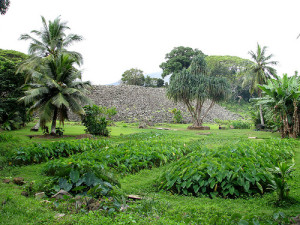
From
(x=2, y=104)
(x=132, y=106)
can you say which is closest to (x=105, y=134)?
(x=2, y=104)

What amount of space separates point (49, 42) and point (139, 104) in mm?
18619

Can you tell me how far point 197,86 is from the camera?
77.0 ft

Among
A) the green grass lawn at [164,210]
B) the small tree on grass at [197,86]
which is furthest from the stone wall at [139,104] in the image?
the green grass lawn at [164,210]

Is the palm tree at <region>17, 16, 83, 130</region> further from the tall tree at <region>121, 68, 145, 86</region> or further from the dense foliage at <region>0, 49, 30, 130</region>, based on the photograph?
the tall tree at <region>121, 68, 145, 86</region>

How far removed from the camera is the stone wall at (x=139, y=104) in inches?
1298

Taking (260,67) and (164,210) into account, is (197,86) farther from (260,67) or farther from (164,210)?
(164,210)

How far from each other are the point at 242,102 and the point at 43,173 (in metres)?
53.2

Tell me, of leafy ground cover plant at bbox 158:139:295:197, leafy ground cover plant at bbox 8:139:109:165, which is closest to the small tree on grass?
leafy ground cover plant at bbox 8:139:109:165

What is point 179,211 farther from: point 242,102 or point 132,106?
point 242,102

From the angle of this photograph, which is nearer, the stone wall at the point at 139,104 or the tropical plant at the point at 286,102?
the tropical plant at the point at 286,102

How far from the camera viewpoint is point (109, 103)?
119 ft

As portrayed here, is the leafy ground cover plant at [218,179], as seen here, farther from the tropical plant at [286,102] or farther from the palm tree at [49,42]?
the palm tree at [49,42]

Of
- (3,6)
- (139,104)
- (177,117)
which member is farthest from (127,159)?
(139,104)

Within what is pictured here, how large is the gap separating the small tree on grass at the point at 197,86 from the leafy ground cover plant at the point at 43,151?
15.6 metres
